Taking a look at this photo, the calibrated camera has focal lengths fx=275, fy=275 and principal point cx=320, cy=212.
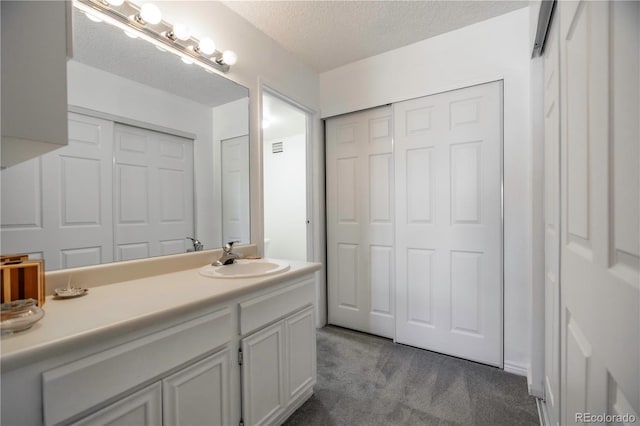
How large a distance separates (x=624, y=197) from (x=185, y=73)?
1.92 m

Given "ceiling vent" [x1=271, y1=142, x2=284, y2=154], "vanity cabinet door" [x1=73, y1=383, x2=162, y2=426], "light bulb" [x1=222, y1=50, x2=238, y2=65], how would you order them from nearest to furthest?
"vanity cabinet door" [x1=73, y1=383, x2=162, y2=426], "light bulb" [x1=222, y1=50, x2=238, y2=65], "ceiling vent" [x1=271, y1=142, x2=284, y2=154]

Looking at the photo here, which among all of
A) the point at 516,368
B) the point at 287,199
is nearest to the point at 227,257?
the point at 287,199

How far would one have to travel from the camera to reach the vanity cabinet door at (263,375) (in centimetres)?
123

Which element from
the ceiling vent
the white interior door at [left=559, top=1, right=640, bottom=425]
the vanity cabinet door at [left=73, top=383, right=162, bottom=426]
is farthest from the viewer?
the ceiling vent

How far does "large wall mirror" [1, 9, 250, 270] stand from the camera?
3.57ft

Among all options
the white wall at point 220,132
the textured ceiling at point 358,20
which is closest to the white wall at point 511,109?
the textured ceiling at point 358,20

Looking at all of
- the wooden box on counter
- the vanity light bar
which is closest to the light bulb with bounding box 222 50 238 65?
the vanity light bar

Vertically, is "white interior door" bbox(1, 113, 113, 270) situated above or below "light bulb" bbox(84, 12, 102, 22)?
below

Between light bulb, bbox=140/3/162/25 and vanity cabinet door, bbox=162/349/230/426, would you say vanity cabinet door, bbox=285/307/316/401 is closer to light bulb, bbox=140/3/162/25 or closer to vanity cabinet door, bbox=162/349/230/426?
vanity cabinet door, bbox=162/349/230/426

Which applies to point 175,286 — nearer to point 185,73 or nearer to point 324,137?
point 185,73

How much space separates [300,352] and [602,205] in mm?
1438

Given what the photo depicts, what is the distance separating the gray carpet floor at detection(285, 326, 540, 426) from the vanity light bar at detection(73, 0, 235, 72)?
2.14 metres

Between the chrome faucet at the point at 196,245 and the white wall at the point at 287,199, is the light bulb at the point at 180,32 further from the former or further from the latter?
the white wall at the point at 287,199

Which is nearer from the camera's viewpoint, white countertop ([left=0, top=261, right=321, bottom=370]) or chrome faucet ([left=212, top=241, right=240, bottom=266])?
white countertop ([left=0, top=261, right=321, bottom=370])
